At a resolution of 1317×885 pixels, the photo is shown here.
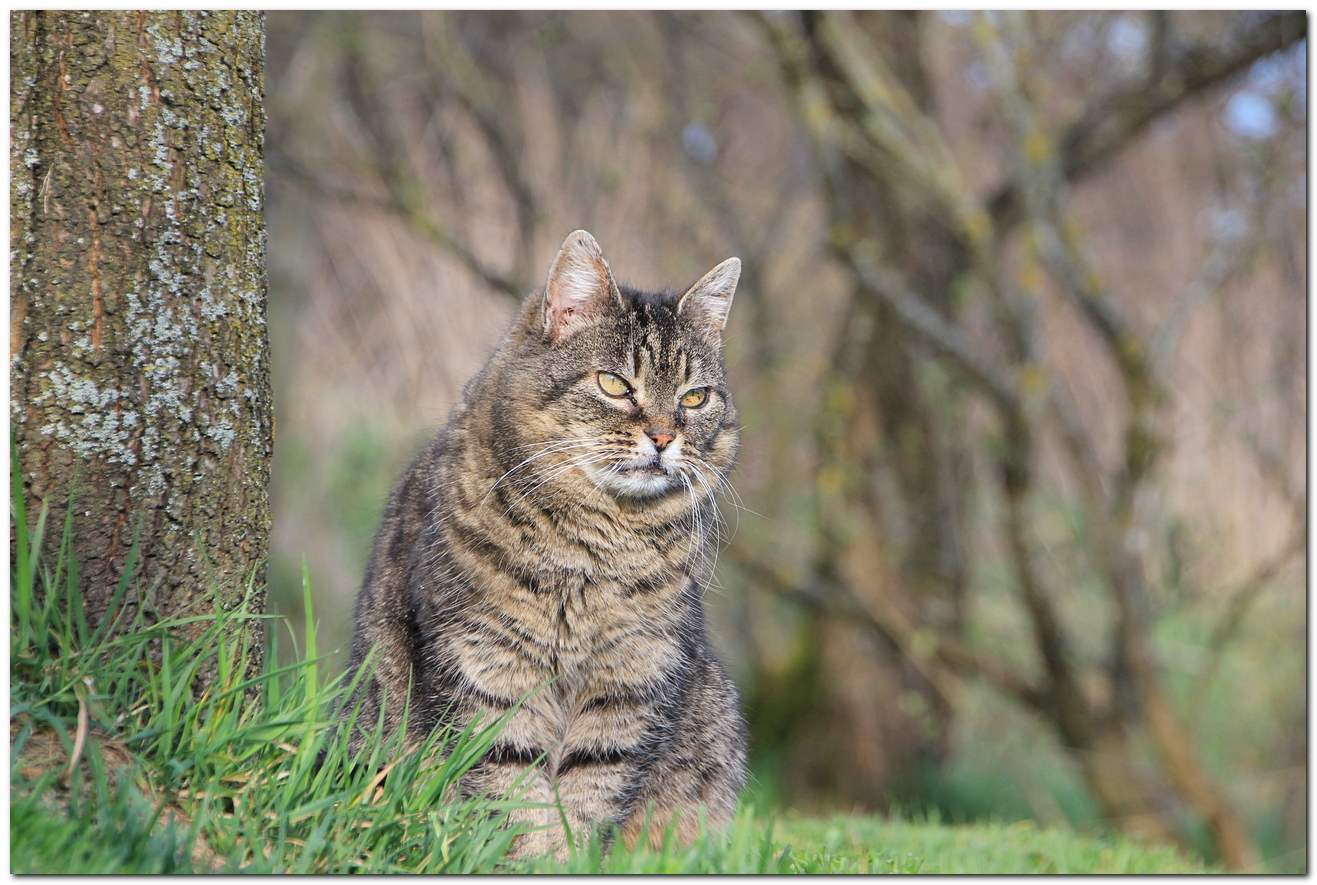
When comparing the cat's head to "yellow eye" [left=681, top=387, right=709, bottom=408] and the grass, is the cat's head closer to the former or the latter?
"yellow eye" [left=681, top=387, right=709, bottom=408]

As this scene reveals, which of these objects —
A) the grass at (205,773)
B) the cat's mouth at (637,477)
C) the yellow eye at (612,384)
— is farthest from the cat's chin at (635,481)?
the grass at (205,773)

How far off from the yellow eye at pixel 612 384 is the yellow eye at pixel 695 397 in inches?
6.8

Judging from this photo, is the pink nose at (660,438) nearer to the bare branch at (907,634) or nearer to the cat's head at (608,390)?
the cat's head at (608,390)

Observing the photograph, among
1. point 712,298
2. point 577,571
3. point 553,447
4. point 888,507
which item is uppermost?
point 712,298

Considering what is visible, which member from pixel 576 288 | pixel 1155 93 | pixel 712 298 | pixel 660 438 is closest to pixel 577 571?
pixel 660 438

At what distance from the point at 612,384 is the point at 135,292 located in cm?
112

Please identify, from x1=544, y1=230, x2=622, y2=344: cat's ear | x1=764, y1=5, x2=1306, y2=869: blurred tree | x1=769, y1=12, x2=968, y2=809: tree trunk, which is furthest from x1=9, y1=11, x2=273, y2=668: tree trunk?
x1=769, y1=12, x2=968, y2=809: tree trunk

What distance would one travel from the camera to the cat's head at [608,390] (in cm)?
262

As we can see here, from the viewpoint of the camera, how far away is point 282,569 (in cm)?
691

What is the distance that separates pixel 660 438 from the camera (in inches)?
103

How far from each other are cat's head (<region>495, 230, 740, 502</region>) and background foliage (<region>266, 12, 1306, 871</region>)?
2.79ft

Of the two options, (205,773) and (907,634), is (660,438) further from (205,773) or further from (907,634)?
(907,634)

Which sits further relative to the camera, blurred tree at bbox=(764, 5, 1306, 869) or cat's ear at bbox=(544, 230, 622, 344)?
blurred tree at bbox=(764, 5, 1306, 869)

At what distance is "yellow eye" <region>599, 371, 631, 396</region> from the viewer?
8.82ft
